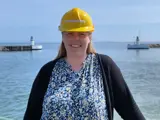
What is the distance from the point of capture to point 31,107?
2004mm

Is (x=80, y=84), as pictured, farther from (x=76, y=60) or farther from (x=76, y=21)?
(x=76, y=21)

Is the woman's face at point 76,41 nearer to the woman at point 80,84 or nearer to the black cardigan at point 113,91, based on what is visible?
the woman at point 80,84

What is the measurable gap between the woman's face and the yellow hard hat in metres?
0.03

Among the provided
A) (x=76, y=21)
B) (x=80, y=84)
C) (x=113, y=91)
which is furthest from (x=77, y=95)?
(x=76, y=21)

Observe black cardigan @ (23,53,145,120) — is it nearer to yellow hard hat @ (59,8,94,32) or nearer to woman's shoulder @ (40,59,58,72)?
woman's shoulder @ (40,59,58,72)

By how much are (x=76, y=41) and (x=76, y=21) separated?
0.34ft

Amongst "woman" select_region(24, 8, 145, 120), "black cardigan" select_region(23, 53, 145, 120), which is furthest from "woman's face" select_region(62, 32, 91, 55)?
"black cardigan" select_region(23, 53, 145, 120)

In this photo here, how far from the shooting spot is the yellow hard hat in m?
1.84

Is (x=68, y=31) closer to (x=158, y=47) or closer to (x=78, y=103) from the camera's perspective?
(x=78, y=103)

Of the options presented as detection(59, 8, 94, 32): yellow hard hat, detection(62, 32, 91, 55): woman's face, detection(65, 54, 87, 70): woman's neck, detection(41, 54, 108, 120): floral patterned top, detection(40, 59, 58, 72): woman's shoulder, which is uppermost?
detection(59, 8, 94, 32): yellow hard hat

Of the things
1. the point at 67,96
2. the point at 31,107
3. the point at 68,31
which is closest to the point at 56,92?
the point at 67,96

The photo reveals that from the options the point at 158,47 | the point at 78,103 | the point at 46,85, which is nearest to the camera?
the point at 78,103

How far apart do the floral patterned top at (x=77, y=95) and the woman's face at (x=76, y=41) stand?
0.08 metres

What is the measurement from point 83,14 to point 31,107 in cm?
Result: 59
